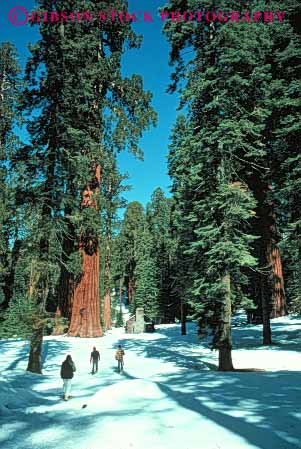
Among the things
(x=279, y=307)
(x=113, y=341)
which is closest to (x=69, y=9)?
(x=113, y=341)

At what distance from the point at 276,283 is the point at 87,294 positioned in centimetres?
1161

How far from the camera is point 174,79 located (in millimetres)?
17547

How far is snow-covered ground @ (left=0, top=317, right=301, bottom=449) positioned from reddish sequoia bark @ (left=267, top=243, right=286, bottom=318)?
844 cm

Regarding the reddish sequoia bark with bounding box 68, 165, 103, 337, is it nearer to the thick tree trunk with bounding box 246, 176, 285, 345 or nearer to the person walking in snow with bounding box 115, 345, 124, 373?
the person walking in snow with bounding box 115, 345, 124, 373

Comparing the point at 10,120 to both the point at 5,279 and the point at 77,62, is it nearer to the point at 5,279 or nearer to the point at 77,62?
the point at 77,62

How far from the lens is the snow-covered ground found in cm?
549

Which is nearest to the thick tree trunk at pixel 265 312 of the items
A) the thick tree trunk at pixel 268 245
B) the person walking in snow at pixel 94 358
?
the thick tree trunk at pixel 268 245

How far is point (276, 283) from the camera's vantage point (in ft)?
79.6

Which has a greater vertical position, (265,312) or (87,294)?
(87,294)

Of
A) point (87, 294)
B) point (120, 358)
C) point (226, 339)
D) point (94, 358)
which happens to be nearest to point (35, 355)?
point (94, 358)

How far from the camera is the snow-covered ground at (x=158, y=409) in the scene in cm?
549

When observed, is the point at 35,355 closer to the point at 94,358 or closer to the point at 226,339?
the point at 94,358

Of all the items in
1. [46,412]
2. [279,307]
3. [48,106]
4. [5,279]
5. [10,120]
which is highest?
[10,120]

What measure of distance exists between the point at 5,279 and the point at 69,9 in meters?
21.3
